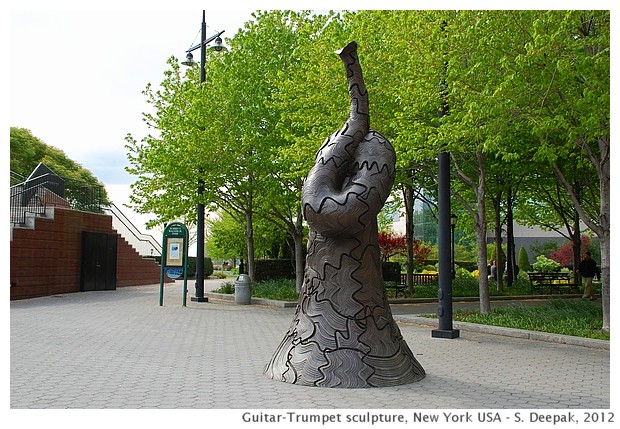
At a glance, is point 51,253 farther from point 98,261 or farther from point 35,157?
point 35,157

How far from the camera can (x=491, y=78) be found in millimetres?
12195

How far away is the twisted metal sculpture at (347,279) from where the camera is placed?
25.5ft

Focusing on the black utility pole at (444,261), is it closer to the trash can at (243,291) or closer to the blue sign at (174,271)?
the trash can at (243,291)

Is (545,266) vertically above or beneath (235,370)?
above

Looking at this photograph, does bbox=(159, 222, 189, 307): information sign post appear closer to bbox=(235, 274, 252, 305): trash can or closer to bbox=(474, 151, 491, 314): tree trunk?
bbox=(235, 274, 252, 305): trash can

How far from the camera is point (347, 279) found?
318 inches

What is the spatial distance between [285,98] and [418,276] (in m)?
14.9

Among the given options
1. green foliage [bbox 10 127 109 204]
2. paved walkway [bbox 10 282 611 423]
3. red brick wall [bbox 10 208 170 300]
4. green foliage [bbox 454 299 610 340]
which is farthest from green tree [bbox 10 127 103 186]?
green foliage [bbox 454 299 610 340]

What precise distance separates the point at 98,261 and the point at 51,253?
118 inches

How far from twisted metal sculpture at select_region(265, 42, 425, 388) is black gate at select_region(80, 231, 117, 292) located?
1899cm

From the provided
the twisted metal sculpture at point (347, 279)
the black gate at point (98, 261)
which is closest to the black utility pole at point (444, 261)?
the twisted metal sculpture at point (347, 279)

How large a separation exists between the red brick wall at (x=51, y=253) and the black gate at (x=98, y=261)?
0.89 feet

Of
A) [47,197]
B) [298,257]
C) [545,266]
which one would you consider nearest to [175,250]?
[298,257]
